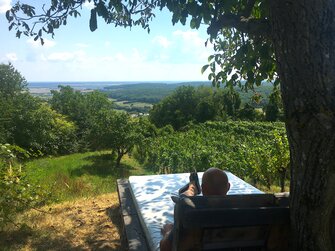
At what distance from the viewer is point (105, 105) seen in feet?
184

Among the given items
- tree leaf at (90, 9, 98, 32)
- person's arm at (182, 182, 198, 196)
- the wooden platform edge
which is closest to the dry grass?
the wooden platform edge

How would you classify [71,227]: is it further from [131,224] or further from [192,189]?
[192,189]

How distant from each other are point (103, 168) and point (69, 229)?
21.7 metres

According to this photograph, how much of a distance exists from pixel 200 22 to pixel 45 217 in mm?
4173

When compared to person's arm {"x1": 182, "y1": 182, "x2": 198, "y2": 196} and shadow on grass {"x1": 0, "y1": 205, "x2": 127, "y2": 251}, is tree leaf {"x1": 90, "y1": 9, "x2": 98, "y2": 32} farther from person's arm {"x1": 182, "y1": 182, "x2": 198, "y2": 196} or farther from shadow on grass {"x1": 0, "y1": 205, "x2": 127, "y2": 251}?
shadow on grass {"x1": 0, "y1": 205, "x2": 127, "y2": 251}

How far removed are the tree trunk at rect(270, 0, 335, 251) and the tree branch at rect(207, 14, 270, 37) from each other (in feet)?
1.55

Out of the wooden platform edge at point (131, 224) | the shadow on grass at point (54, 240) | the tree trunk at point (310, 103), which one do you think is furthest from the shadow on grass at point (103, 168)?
the tree trunk at point (310, 103)

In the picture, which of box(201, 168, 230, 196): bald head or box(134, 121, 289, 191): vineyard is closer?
box(201, 168, 230, 196): bald head

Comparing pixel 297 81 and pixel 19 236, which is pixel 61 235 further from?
pixel 297 81

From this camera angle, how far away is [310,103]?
2.09 m

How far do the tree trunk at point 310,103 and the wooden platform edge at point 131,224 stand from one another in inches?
88.6

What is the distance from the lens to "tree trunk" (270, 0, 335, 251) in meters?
2.06

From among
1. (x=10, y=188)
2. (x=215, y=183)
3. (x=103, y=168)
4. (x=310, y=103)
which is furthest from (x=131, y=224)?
(x=103, y=168)

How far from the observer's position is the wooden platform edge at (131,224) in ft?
13.3
